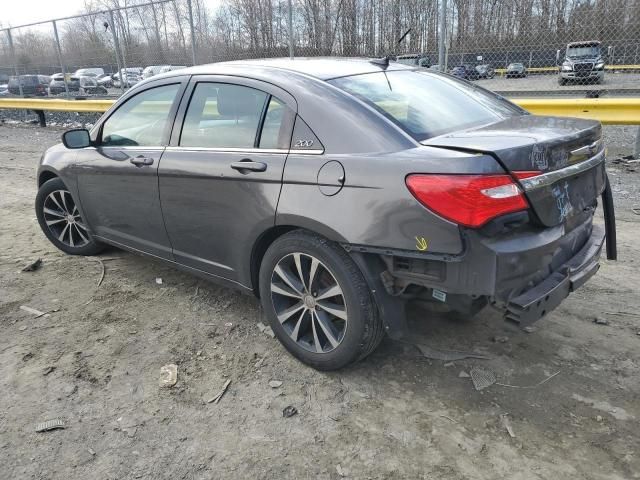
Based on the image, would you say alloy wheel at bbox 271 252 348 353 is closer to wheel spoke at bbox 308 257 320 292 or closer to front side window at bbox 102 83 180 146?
wheel spoke at bbox 308 257 320 292

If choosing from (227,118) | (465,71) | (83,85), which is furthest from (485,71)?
(83,85)

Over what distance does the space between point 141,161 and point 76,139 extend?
0.84 meters

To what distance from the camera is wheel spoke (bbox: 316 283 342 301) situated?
2691mm

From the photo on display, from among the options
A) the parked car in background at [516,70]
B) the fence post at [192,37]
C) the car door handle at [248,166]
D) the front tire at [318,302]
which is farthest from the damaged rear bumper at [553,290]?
the fence post at [192,37]

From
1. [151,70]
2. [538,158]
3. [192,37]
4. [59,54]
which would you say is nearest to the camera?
[538,158]

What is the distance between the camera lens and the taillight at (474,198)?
2195 mm

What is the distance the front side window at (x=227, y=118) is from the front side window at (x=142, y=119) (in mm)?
264

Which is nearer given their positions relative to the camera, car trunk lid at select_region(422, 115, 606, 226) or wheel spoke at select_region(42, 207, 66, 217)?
car trunk lid at select_region(422, 115, 606, 226)

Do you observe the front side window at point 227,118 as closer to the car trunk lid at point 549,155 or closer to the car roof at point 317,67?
the car roof at point 317,67

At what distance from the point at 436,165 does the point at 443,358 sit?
127cm

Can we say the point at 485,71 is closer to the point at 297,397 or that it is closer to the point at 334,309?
the point at 334,309

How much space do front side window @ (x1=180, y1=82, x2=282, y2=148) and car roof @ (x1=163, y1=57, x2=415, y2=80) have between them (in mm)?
169

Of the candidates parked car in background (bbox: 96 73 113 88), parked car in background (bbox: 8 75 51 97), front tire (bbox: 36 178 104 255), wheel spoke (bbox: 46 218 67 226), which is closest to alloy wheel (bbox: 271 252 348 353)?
front tire (bbox: 36 178 104 255)

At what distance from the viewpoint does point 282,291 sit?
297cm
